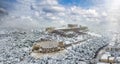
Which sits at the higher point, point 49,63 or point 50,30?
point 49,63

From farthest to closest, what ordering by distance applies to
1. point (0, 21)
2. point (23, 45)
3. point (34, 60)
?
point (0, 21) < point (23, 45) < point (34, 60)

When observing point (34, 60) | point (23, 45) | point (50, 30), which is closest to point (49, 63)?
point (34, 60)

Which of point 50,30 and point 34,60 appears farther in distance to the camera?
point 50,30

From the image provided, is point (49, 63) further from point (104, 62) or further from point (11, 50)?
point (11, 50)

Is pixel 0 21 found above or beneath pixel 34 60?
beneath

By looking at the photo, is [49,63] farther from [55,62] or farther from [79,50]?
[79,50]

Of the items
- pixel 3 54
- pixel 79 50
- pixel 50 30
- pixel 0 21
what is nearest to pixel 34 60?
pixel 3 54

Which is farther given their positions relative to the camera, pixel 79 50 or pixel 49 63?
pixel 79 50

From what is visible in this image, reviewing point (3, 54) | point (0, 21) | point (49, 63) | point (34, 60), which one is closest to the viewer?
point (49, 63)

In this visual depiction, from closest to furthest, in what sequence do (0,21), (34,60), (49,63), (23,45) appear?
(49,63), (34,60), (23,45), (0,21)
